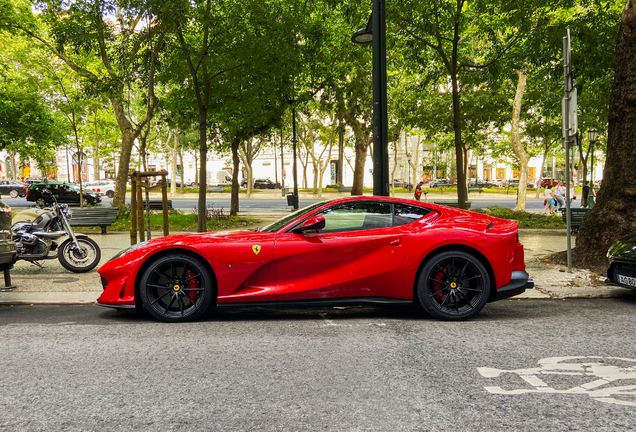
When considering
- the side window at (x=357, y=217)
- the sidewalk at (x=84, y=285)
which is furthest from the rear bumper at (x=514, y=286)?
the sidewalk at (x=84, y=285)

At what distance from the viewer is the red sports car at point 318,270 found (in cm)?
548

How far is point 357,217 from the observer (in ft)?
18.9

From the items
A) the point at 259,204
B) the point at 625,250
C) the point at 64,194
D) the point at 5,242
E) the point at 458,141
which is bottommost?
the point at 259,204

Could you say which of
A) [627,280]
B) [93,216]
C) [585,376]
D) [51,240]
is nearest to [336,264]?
[585,376]

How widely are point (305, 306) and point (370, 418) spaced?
247 centimetres

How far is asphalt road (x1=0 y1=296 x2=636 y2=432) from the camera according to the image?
3.12 metres

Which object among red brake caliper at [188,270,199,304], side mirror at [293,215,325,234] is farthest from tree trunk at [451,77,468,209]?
red brake caliper at [188,270,199,304]

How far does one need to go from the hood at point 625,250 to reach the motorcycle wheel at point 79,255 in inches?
296

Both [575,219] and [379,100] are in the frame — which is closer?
[379,100]

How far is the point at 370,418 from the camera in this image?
3.12 meters

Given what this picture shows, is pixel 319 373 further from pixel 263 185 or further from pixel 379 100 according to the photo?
pixel 263 185

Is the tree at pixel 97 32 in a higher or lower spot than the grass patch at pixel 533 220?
higher

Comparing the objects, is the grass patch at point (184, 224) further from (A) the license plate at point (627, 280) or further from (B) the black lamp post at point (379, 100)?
(A) the license plate at point (627, 280)

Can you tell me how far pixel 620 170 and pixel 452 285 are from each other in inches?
190
